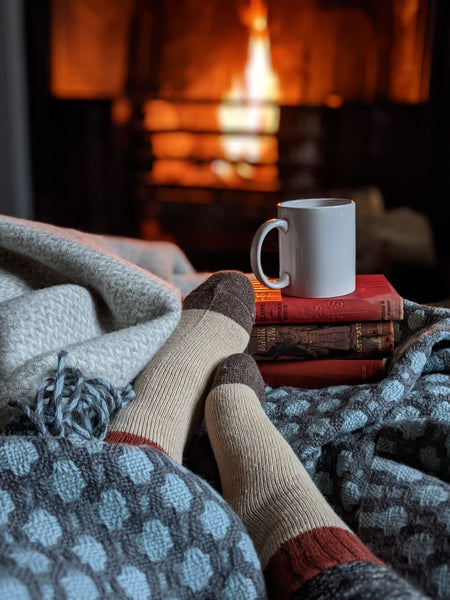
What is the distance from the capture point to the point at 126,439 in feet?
1.29

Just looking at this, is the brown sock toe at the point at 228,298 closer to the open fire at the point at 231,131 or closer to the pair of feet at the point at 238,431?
the pair of feet at the point at 238,431

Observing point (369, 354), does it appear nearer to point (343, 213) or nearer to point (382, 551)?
point (343, 213)

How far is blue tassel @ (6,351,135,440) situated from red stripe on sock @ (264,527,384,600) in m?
0.14

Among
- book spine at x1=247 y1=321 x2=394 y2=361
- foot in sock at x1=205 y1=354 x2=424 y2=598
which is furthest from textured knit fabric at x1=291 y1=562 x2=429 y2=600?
book spine at x1=247 y1=321 x2=394 y2=361

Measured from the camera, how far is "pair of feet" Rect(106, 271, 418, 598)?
30 cm

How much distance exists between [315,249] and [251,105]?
1.34 m

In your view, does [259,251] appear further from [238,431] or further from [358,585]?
[358,585]

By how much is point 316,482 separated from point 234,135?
1.54 metres

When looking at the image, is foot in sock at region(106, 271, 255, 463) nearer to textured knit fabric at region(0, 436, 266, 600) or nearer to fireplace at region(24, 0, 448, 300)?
textured knit fabric at region(0, 436, 266, 600)

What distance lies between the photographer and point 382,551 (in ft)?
1.08

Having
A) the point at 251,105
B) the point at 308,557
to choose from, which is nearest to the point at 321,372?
the point at 308,557

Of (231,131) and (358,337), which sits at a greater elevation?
(231,131)

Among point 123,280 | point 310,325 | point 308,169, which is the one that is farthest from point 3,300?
point 308,169

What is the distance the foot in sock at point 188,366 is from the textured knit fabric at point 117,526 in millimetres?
87
